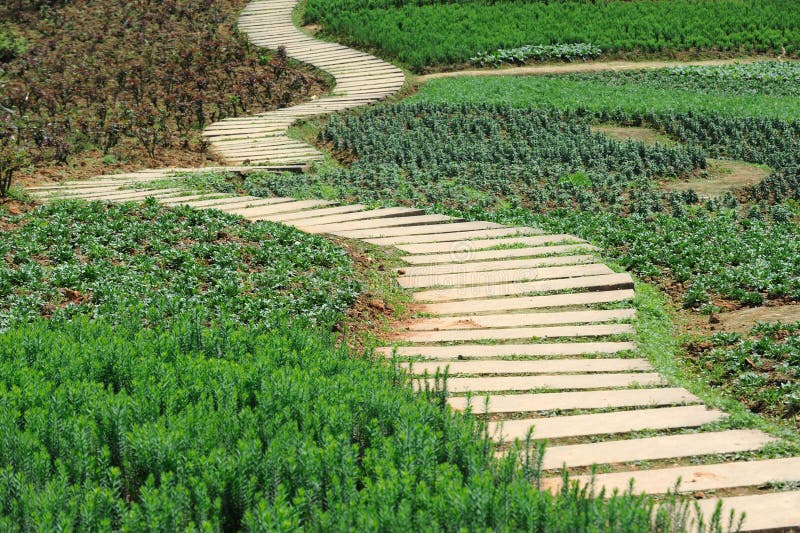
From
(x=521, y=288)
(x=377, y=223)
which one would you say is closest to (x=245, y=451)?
(x=521, y=288)

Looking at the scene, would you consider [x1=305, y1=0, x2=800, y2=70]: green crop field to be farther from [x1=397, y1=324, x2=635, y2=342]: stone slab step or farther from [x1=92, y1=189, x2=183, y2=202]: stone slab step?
[x1=397, y1=324, x2=635, y2=342]: stone slab step

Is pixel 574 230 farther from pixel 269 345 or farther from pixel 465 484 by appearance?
pixel 465 484

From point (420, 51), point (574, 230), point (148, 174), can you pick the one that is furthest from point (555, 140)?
point (420, 51)

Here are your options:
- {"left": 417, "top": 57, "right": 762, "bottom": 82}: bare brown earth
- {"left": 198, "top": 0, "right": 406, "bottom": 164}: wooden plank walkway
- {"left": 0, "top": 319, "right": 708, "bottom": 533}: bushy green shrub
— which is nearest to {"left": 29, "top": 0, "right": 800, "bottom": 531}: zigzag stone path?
{"left": 0, "top": 319, "right": 708, "bottom": 533}: bushy green shrub

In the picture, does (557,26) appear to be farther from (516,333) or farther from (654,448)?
(654,448)

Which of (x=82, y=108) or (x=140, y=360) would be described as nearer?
(x=140, y=360)

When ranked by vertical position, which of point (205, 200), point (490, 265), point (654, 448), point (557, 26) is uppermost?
point (557, 26)
